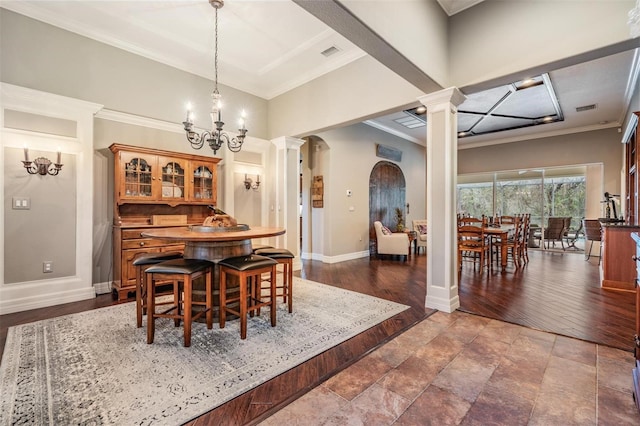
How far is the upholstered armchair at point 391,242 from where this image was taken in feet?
20.1

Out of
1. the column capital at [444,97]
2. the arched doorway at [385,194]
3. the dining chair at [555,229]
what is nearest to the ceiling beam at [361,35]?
the column capital at [444,97]

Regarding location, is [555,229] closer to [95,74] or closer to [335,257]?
[335,257]

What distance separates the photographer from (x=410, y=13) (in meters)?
2.53

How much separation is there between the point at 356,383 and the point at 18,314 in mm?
3692

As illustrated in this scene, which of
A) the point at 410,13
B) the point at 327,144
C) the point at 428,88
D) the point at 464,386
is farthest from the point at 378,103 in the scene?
the point at 464,386

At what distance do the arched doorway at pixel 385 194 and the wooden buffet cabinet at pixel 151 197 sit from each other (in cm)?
398

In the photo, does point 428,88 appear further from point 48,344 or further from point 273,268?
point 48,344

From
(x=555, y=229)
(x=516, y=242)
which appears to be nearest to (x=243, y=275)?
(x=516, y=242)

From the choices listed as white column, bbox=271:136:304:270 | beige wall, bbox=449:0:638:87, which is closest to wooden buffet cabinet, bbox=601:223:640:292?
beige wall, bbox=449:0:638:87

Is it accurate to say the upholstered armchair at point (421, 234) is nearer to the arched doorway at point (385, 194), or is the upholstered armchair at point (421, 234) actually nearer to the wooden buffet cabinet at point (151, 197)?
the arched doorway at point (385, 194)

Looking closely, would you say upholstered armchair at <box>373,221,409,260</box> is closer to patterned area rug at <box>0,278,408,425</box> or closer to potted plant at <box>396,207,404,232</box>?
potted plant at <box>396,207,404,232</box>

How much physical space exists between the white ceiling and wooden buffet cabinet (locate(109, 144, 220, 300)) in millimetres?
1492

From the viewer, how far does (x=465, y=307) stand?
10.8ft

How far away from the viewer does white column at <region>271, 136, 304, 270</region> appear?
523 cm
